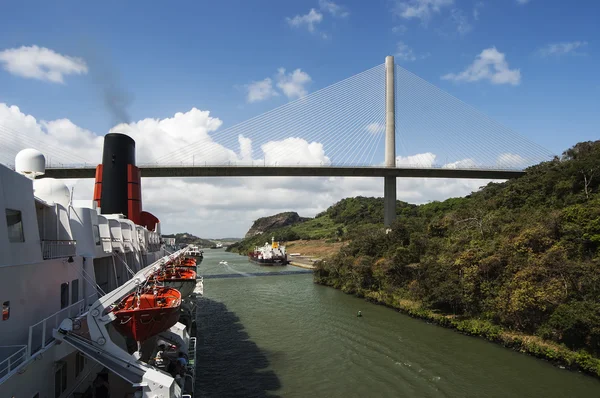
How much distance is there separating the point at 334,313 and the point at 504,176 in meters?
35.7

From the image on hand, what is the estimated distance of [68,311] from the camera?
8859 mm

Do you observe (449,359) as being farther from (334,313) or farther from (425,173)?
(425,173)

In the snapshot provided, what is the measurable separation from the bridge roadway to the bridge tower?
44.4 inches

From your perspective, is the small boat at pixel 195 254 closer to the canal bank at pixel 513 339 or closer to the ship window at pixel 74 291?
the canal bank at pixel 513 339

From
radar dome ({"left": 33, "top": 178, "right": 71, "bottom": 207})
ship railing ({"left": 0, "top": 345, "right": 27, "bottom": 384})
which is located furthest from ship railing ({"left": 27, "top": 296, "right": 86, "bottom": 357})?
radar dome ({"left": 33, "top": 178, "right": 71, "bottom": 207})

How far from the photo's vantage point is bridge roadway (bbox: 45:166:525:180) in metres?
41.5

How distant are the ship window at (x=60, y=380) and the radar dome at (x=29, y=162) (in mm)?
5774

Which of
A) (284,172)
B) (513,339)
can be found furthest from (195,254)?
(513,339)

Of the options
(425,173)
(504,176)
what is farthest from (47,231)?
(504,176)

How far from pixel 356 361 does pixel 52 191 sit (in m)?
13.0

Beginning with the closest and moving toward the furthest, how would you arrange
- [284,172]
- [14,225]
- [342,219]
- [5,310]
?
[5,310], [14,225], [284,172], [342,219]

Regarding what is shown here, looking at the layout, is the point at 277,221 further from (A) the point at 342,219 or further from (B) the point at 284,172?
(B) the point at 284,172

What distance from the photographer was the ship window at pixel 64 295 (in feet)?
29.3

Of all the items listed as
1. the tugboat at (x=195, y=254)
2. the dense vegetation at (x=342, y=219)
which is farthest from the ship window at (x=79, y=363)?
the dense vegetation at (x=342, y=219)
